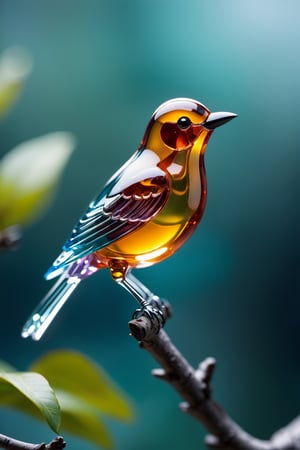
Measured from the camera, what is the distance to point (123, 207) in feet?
1.41

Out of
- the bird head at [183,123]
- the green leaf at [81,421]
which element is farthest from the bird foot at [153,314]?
the green leaf at [81,421]

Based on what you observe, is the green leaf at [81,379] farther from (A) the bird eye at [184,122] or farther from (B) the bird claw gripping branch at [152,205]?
(A) the bird eye at [184,122]

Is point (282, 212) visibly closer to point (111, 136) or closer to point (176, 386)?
point (111, 136)

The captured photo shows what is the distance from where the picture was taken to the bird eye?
43 cm

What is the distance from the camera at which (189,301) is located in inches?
40.0

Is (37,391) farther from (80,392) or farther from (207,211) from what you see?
(207,211)

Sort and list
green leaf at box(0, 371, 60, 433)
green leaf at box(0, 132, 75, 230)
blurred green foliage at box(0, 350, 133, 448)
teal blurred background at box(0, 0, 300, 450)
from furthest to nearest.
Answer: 1. teal blurred background at box(0, 0, 300, 450)
2. green leaf at box(0, 132, 75, 230)
3. blurred green foliage at box(0, 350, 133, 448)
4. green leaf at box(0, 371, 60, 433)

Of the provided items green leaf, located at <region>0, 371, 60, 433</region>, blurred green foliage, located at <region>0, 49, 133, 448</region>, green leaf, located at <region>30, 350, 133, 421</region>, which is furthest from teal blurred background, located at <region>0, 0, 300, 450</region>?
green leaf, located at <region>0, 371, 60, 433</region>

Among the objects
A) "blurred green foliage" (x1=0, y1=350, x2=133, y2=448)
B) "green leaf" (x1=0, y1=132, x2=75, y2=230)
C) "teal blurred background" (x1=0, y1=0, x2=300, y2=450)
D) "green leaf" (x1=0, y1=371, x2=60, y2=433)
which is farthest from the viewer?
"teal blurred background" (x1=0, y1=0, x2=300, y2=450)

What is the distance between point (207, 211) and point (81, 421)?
1.54 ft

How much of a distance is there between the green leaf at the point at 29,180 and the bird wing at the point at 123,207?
0.34 metres

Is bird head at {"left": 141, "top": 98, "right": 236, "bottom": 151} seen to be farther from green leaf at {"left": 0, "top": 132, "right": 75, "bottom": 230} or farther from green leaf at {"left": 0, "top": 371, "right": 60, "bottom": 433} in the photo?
green leaf at {"left": 0, "top": 132, "right": 75, "bottom": 230}

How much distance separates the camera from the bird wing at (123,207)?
42 centimetres

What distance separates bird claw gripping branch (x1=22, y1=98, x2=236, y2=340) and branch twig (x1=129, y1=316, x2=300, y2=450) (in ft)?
0.12
